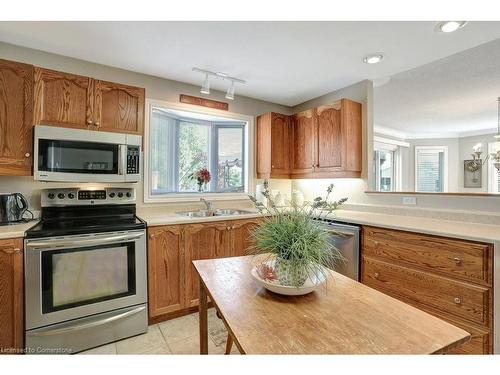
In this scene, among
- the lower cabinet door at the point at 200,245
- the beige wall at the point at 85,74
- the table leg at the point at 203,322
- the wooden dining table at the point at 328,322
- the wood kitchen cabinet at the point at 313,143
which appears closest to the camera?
the wooden dining table at the point at 328,322

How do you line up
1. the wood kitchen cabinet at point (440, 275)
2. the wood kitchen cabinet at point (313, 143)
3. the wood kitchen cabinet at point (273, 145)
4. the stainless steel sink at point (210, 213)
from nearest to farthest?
the wood kitchen cabinet at point (440, 275), the wood kitchen cabinet at point (313, 143), the stainless steel sink at point (210, 213), the wood kitchen cabinet at point (273, 145)

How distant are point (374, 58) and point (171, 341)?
2.90 metres

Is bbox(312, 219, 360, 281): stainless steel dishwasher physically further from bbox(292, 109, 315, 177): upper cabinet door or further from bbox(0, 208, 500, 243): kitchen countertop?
bbox(292, 109, 315, 177): upper cabinet door

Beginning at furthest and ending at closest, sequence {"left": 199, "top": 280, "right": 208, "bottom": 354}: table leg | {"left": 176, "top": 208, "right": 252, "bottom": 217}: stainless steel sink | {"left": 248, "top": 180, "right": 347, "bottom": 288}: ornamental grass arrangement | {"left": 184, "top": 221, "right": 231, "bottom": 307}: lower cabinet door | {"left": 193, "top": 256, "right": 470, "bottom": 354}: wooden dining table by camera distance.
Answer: {"left": 176, "top": 208, "right": 252, "bottom": 217}: stainless steel sink → {"left": 184, "top": 221, "right": 231, "bottom": 307}: lower cabinet door → {"left": 199, "top": 280, "right": 208, "bottom": 354}: table leg → {"left": 248, "top": 180, "right": 347, "bottom": 288}: ornamental grass arrangement → {"left": 193, "top": 256, "right": 470, "bottom": 354}: wooden dining table

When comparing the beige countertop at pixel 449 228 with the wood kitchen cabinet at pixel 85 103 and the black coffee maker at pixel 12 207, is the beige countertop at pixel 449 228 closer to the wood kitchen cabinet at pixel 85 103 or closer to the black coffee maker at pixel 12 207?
the wood kitchen cabinet at pixel 85 103

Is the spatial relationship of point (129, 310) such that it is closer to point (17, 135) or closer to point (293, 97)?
point (17, 135)

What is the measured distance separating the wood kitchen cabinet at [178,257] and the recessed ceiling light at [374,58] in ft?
5.70

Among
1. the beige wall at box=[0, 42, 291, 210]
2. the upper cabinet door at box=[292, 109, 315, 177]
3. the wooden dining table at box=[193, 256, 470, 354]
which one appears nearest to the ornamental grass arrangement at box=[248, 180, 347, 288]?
the wooden dining table at box=[193, 256, 470, 354]

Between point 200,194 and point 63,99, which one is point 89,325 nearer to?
point 200,194

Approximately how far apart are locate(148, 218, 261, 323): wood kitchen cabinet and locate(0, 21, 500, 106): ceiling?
1485mm

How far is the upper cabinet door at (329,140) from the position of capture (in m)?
2.72

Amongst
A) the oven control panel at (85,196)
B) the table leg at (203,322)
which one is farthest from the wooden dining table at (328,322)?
the oven control panel at (85,196)

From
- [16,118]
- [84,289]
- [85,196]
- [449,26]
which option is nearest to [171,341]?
[84,289]

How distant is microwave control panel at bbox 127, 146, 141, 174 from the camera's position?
2.25 metres
